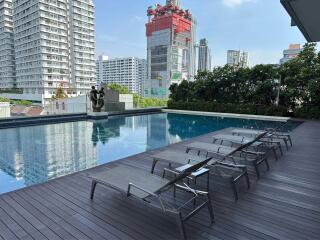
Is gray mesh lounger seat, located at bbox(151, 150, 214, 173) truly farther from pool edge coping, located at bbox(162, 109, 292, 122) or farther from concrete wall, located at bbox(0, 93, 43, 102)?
concrete wall, located at bbox(0, 93, 43, 102)

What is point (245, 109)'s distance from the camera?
14641 millimetres

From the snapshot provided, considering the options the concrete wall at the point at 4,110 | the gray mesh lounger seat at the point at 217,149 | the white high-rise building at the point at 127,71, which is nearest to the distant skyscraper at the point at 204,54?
the white high-rise building at the point at 127,71

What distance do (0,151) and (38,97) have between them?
56822 millimetres

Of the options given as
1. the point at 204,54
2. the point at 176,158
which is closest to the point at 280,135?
the point at 176,158

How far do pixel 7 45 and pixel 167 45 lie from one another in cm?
4927

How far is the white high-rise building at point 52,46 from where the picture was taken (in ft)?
193

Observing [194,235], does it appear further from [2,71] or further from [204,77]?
[2,71]

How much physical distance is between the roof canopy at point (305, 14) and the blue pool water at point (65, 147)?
16.2 ft

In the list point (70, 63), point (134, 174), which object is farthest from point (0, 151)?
point (70, 63)

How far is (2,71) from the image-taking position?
226ft

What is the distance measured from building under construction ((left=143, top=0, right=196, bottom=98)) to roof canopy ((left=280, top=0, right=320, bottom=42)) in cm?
4903

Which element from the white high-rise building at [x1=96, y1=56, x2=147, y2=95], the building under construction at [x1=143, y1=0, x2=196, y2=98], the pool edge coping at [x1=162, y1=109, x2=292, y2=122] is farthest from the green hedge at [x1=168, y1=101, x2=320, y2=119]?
the white high-rise building at [x1=96, y1=56, x2=147, y2=95]

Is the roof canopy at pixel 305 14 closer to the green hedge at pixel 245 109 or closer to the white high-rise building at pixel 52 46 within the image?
the green hedge at pixel 245 109

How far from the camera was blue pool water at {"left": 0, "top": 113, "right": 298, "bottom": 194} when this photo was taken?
4959mm
